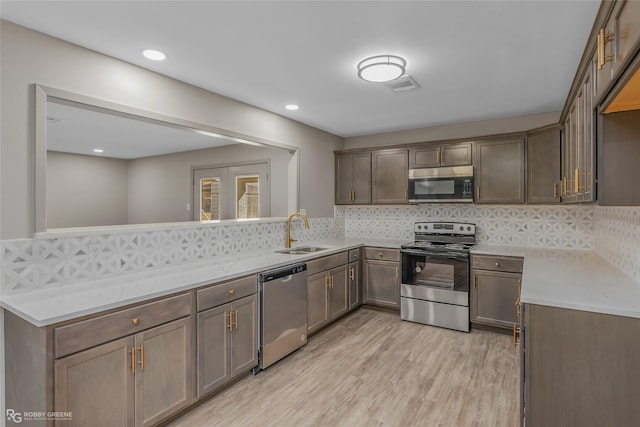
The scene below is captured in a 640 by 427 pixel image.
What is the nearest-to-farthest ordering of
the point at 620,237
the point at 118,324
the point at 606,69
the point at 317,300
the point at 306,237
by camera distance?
1. the point at 606,69
2. the point at 118,324
3. the point at 620,237
4. the point at 317,300
5. the point at 306,237

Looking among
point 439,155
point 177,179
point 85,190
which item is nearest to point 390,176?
point 439,155

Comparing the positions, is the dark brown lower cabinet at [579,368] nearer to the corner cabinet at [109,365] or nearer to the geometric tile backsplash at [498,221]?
the corner cabinet at [109,365]

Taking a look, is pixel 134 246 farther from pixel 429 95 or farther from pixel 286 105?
pixel 429 95

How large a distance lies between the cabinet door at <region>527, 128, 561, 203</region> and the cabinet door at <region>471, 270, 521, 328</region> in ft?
3.05

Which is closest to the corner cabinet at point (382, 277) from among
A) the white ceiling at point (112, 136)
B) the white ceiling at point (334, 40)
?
the white ceiling at point (334, 40)

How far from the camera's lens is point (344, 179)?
16.0 ft

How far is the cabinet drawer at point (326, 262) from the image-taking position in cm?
339

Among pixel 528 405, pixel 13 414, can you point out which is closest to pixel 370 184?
pixel 528 405

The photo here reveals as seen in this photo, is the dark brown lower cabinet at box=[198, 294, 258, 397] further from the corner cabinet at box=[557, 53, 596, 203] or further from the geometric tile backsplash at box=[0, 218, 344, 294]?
the corner cabinet at box=[557, 53, 596, 203]

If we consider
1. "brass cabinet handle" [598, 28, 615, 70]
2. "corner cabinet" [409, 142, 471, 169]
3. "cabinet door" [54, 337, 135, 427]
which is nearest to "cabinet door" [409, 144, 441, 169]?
"corner cabinet" [409, 142, 471, 169]

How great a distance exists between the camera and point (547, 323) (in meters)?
1.76

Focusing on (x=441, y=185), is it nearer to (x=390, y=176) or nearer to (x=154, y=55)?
(x=390, y=176)

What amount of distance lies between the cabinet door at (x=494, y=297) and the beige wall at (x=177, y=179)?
2580 millimetres

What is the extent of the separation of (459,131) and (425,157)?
1.78ft
